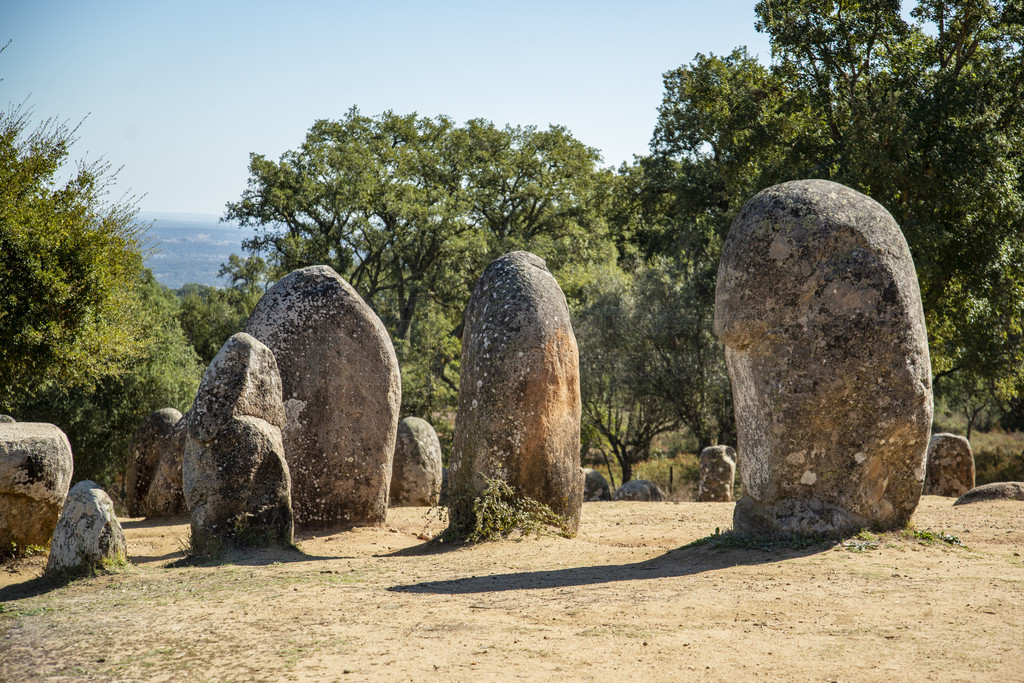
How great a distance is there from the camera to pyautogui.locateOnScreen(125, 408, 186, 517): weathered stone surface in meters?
12.6

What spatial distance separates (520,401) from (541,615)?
3.44m

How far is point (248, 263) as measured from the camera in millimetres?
28141

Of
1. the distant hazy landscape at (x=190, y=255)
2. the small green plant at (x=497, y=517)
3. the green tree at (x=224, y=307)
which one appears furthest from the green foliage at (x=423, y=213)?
the distant hazy landscape at (x=190, y=255)

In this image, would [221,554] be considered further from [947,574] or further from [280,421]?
[947,574]

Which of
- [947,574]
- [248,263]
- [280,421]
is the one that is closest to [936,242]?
[947,574]

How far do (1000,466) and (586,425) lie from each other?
1159cm

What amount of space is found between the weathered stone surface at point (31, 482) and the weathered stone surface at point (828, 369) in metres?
6.55

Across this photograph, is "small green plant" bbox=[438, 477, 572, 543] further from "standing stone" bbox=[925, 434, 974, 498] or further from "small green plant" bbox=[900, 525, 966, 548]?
"standing stone" bbox=[925, 434, 974, 498]

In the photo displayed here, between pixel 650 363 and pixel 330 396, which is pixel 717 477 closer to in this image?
pixel 650 363

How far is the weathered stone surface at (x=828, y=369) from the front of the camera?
7.35 m

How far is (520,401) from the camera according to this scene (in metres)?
8.70

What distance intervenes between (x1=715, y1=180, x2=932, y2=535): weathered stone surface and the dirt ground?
0.50 metres

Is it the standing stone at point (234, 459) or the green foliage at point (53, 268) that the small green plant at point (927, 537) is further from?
the green foliage at point (53, 268)

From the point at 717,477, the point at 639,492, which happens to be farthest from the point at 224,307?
the point at 717,477
